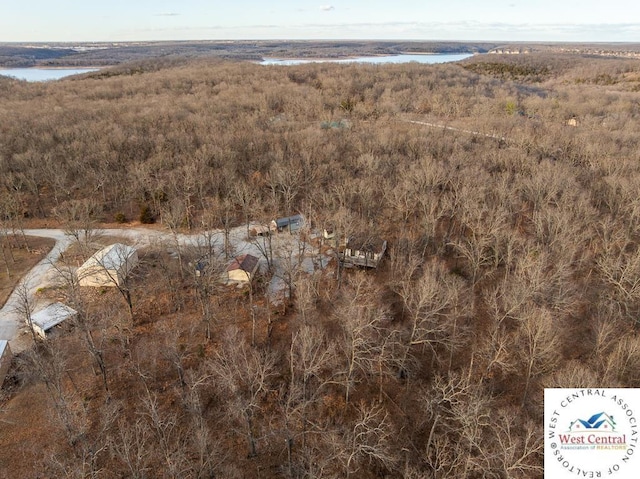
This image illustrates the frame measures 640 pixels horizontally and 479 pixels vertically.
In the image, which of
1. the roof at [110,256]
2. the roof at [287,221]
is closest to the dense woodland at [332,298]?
the roof at [287,221]

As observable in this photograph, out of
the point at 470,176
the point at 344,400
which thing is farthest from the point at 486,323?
the point at 470,176

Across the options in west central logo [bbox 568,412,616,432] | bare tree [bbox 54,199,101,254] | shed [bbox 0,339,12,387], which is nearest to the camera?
west central logo [bbox 568,412,616,432]

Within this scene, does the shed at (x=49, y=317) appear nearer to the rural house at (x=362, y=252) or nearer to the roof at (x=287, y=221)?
the roof at (x=287, y=221)

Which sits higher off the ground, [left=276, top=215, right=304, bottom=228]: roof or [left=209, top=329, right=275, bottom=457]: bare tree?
[left=276, top=215, right=304, bottom=228]: roof

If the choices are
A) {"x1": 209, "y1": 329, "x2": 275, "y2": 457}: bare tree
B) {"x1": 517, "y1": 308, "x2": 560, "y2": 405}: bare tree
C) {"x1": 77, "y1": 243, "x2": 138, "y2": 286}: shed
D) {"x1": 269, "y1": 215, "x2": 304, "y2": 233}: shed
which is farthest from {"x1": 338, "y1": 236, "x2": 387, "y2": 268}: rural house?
{"x1": 77, "y1": 243, "x2": 138, "y2": 286}: shed

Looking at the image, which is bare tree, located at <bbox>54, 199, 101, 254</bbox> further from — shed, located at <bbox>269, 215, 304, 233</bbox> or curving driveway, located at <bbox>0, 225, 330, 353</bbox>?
shed, located at <bbox>269, 215, 304, 233</bbox>

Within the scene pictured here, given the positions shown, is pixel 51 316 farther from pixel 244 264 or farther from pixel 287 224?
pixel 287 224

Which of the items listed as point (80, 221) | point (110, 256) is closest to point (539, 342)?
point (110, 256)

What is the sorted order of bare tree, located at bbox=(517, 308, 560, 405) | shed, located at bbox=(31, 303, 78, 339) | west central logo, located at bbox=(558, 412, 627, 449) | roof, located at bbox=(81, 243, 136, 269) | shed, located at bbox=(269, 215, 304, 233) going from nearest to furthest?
west central logo, located at bbox=(558, 412, 627, 449) < bare tree, located at bbox=(517, 308, 560, 405) < shed, located at bbox=(31, 303, 78, 339) < roof, located at bbox=(81, 243, 136, 269) < shed, located at bbox=(269, 215, 304, 233)
